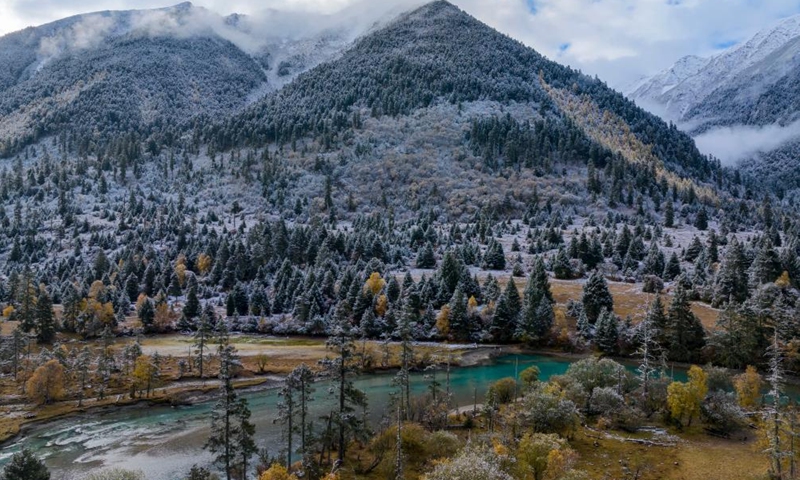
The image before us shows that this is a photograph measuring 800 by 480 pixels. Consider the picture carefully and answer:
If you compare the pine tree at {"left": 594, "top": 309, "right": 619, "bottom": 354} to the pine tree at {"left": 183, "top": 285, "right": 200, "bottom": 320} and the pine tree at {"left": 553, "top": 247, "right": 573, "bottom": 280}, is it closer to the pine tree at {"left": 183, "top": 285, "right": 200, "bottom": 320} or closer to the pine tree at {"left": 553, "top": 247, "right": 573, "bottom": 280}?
the pine tree at {"left": 553, "top": 247, "right": 573, "bottom": 280}

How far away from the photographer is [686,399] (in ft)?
229

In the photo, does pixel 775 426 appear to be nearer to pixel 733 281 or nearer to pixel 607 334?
pixel 607 334

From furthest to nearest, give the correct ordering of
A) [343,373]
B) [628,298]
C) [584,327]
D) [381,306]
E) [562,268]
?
[562,268] → [628,298] → [381,306] → [584,327] → [343,373]

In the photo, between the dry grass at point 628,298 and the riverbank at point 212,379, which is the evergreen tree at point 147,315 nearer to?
the riverbank at point 212,379

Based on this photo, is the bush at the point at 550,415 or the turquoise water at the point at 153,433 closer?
the bush at the point at 550,415

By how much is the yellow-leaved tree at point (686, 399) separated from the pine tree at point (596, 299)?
5957cm

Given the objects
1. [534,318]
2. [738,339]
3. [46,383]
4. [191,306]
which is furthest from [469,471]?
[191,306]

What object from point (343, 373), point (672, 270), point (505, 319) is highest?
point (672, 270)

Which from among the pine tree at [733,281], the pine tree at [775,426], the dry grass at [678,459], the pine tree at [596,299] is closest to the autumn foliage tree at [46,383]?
the dry grass at [678,459]

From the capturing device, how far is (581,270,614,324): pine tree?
13162 cm

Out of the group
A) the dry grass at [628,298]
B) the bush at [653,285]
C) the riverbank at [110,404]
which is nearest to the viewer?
the riverbank at [110,404]

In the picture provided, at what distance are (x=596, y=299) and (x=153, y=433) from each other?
331 feet

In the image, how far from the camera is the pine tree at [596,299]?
132m

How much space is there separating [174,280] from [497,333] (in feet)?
332
